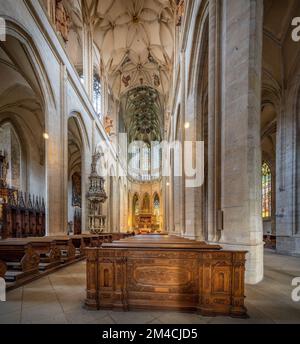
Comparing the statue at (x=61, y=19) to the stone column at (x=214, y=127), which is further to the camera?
the statue at (x=61, y=19)

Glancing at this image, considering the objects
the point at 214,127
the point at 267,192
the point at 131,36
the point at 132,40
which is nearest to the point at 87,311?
the point at 214,127

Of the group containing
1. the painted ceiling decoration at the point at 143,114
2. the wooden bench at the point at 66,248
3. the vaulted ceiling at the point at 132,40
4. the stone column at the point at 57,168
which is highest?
the vaulted ceiling at the point at 132,40

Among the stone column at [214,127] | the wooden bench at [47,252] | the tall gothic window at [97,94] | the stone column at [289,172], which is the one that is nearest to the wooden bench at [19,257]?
the wooden bench at [47,252]

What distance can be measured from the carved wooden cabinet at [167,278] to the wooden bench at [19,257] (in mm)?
2642

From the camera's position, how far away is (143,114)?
127 ft

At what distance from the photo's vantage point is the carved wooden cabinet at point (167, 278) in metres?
3.60

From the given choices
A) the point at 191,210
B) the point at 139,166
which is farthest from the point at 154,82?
the point at 191,210

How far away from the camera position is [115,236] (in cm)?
1521

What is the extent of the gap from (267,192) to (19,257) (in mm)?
21197

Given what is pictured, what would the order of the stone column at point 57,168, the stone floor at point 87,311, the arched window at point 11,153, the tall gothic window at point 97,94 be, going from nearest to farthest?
1. the stone floor at point 87,311
2. the stone column at point 57,168
3. the arched window at point 11,153
4. the tall gothic window at point 97,94

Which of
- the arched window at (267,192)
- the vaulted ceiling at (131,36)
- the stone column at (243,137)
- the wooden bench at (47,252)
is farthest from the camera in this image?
the arched window at (267,192)

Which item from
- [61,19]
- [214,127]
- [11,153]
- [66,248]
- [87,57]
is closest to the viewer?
[214,127]

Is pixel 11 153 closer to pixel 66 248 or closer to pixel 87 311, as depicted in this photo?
pixel 66 248

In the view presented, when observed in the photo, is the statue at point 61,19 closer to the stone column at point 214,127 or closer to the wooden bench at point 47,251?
the stone column at point 214,127
